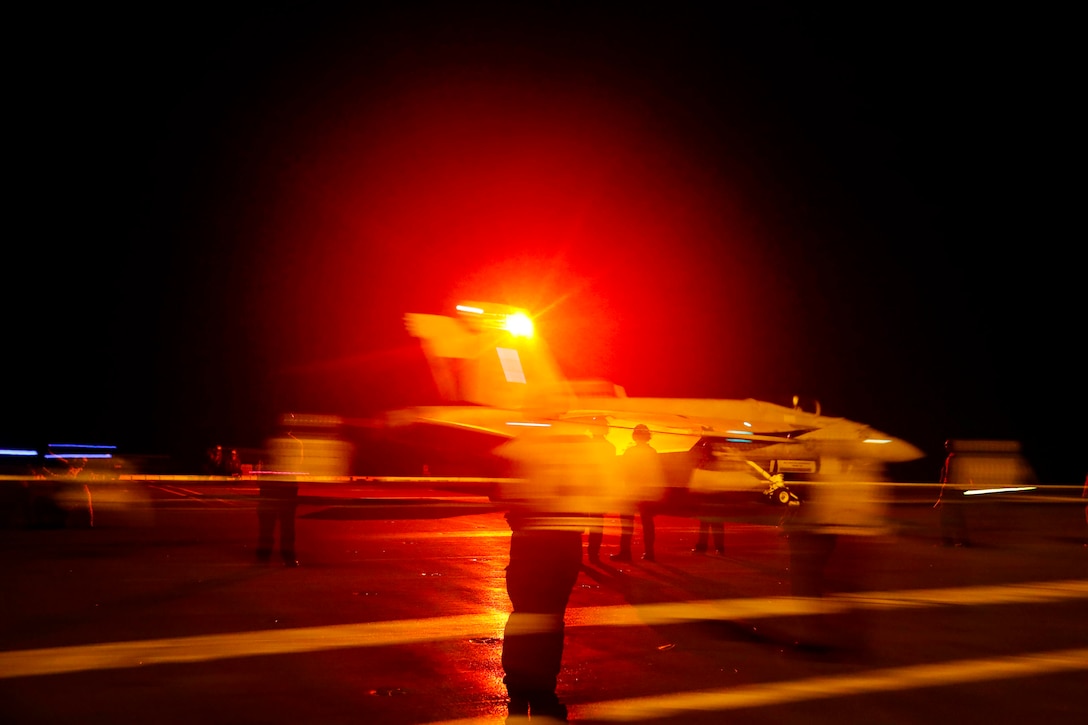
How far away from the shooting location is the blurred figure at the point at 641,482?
5746 millimetres

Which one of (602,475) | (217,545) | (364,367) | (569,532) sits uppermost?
(364,367)

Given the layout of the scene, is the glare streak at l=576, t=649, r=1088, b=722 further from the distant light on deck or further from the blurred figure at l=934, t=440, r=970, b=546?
the blurred figure at l=934, t=440, r=970, b=546

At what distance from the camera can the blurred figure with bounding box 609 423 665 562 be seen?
575cm

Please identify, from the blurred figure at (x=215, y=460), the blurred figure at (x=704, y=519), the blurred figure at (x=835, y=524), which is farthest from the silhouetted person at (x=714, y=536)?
the blurred figure at (x=215, y=460)

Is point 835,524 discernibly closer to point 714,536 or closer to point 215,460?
point 714,536

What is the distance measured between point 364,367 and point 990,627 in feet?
18.3

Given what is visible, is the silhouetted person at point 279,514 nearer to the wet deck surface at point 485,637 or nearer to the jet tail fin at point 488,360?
the wet deck surface at point 485,637

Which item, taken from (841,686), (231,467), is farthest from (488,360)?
(231,467)

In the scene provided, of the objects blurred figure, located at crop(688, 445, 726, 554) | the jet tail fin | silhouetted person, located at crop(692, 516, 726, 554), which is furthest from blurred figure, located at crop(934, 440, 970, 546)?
the jet tail fin

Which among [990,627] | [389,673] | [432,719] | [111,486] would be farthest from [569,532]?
[111,486]

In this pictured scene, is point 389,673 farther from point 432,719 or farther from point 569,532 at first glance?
point 569,532

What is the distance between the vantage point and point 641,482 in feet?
24.6

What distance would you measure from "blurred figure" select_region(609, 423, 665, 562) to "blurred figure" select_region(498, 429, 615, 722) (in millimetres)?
621

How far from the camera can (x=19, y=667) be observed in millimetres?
5141
